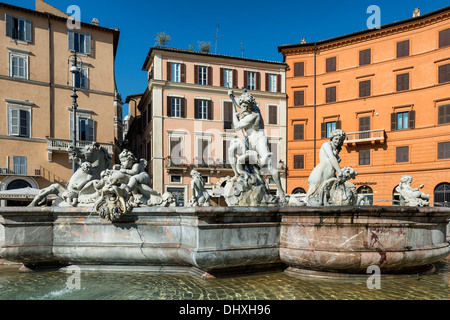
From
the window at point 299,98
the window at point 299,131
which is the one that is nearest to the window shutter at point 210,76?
the window at point 299,98

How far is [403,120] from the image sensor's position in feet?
92.7

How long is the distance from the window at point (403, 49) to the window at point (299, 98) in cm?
894

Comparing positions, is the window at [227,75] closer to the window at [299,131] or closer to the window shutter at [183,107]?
the window shutter at [183,107]

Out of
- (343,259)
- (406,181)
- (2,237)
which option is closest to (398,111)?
(406,181)

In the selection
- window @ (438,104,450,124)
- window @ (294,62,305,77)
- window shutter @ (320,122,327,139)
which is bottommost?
window shutter @ (320,122,327,139)

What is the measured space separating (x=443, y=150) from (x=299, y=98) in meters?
13.2

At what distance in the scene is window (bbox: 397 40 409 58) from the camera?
93.3ft

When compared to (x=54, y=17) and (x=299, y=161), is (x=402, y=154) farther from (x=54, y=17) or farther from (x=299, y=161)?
(x=54, y=17)

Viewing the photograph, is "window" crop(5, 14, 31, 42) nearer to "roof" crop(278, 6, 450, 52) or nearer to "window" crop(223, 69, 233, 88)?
"window" crop(223, 69, 233, 88)

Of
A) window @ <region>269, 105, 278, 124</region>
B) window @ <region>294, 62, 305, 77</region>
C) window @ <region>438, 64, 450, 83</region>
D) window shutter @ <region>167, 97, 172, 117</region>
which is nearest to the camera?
window @ <region>438, 64, 450, 83</region>

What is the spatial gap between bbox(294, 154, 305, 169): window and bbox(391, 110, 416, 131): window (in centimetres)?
826

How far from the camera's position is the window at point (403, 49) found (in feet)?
93.3

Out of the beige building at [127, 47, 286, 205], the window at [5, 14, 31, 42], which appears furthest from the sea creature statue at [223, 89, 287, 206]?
the window at [5, 14, 31, 42]
